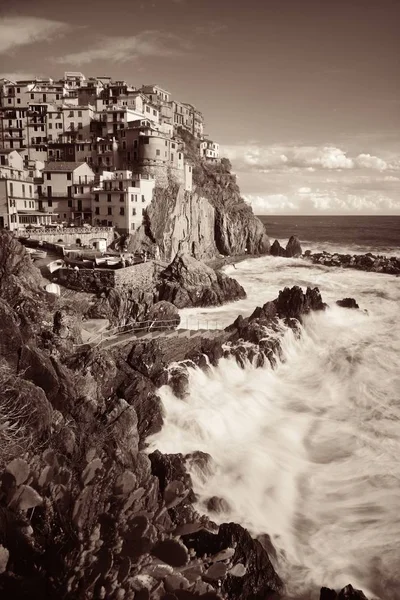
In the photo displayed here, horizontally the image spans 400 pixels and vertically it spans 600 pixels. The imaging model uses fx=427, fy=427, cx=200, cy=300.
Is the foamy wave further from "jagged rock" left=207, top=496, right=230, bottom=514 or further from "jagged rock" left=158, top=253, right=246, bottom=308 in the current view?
"jagged rock" left=158, top=253, right=246, bottom=308

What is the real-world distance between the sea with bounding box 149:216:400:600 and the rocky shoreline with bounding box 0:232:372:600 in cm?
128

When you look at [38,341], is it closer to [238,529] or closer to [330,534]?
[238,529]

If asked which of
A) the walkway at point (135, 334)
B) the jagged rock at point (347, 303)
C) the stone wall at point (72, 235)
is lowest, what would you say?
the jagged rock at point (347, 303)

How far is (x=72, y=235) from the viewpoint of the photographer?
54125mm

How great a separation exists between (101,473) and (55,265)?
123ft

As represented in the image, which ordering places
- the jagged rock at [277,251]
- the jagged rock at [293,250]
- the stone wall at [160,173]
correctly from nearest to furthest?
1. the stone wall at [160,173]
2. the jagged rock at [293,250]
3. the jagged rock at [277,251]

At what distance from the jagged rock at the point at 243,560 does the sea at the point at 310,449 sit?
41.5 inches

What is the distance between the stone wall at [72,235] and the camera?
5119 cm

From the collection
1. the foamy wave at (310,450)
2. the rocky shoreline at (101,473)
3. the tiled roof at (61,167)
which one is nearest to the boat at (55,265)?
the rocky shoreline at (101,473)

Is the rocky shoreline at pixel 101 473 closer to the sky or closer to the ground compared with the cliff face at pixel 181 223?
closer to the ground

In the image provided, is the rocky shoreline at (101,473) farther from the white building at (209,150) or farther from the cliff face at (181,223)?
the white building at (209,150)

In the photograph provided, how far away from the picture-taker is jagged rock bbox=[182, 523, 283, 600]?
13.1 meters

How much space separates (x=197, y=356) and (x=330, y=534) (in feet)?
49.2

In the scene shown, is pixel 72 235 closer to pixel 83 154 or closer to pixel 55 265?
pixel 55 265
